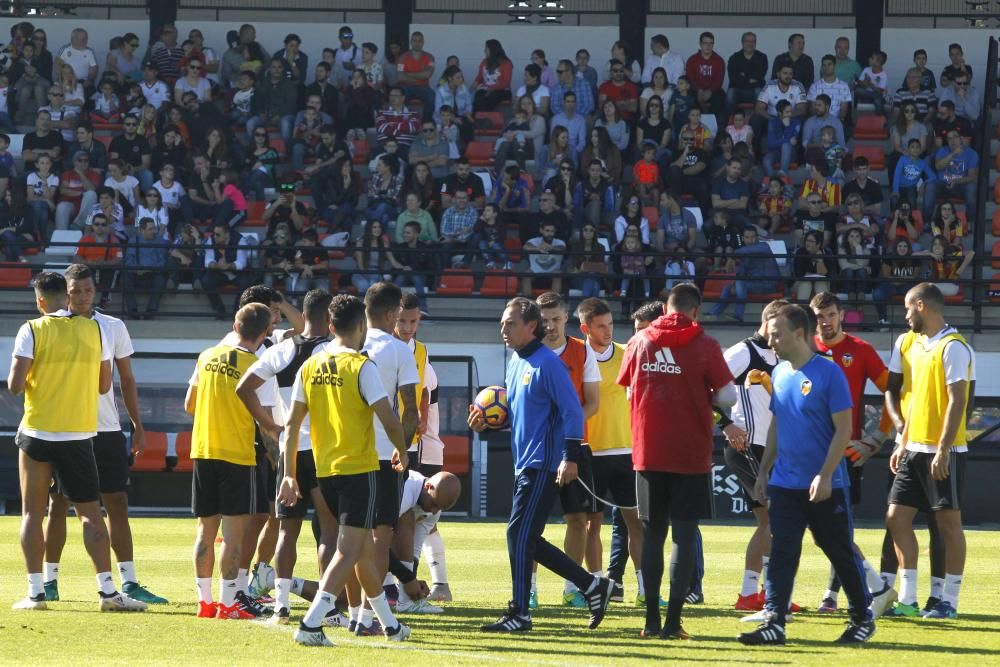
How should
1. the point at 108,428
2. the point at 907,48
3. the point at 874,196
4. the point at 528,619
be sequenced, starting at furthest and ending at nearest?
the point at 907,48 → the point at 874,196 → the point at 108,428 → the point at 528,619

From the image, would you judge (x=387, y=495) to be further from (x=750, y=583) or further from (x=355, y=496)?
(x=750, y=583)

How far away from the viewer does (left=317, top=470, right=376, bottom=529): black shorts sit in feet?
25.7

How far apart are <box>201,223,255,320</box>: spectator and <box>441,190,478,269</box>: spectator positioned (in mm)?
3129

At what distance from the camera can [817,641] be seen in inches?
327

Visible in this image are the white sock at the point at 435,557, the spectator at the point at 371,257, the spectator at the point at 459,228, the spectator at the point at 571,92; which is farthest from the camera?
the spectator at the point at 571,92

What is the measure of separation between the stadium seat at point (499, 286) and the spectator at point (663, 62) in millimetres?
5271

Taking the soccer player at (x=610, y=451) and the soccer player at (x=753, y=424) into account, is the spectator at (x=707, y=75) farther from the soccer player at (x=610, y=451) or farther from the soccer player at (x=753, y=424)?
the soccer player at (x=753, y=424)

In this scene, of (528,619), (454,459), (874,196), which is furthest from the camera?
(874,196)

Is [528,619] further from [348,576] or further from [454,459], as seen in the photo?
[454,459]

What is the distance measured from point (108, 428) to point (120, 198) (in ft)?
47.7

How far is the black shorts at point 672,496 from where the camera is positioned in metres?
8.30

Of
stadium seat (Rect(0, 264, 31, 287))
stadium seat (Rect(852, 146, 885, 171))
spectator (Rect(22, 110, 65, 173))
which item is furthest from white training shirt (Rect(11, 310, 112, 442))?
stadium seat (Rect(852, 146, 885, 171))

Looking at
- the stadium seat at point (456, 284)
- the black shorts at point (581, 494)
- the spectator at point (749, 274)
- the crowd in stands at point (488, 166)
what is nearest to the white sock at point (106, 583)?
the black shorts at point (581, 494)

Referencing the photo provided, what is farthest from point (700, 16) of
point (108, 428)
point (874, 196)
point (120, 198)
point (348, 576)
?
point (348, 576)
